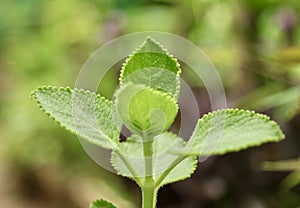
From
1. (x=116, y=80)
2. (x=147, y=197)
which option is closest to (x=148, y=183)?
(x=147, y=197)

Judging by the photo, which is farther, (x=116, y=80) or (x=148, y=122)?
(x=116, y=80)

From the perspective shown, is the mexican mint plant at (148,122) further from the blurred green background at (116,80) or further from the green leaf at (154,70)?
the blurred green background at (116,80)

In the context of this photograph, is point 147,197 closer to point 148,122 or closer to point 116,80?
point 148,122

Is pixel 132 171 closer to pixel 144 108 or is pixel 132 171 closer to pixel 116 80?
pixel 144 108

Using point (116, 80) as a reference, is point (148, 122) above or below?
below

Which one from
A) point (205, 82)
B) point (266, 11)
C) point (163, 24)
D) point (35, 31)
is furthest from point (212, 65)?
point (35, 31)

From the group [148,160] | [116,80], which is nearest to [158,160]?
[148,160]
